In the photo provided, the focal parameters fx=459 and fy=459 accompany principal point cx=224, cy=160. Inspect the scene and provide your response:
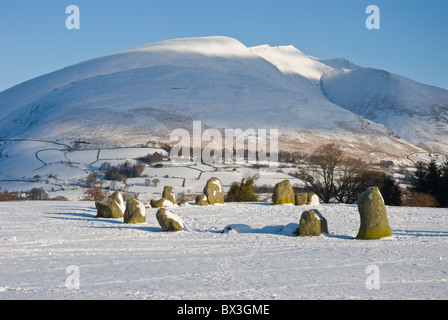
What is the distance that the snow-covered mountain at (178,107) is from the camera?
11444 centimetres

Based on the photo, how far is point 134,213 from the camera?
819 inches

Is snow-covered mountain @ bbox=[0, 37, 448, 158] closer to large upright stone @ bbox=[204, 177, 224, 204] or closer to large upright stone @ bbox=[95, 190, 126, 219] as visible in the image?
large upright stone @ bbox=[204, 177, 224, 204]

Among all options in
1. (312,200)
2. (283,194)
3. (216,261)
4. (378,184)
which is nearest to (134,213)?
(216,261)

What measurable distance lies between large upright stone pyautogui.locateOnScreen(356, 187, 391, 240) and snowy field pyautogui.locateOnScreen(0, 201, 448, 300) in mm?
476

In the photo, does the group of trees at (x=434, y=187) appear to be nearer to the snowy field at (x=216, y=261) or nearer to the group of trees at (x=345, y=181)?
the group of trees at (x=345, y=181)

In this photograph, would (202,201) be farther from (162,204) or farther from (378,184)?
(378,184)

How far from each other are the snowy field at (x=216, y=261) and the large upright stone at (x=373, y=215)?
0.48m

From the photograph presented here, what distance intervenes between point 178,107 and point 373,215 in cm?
12296

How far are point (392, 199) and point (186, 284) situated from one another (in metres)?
31.1

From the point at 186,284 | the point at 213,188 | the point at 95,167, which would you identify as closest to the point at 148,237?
the point at 186,284

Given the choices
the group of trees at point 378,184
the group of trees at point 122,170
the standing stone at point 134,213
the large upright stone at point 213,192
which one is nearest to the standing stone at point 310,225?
the standing stone at point 134,213
